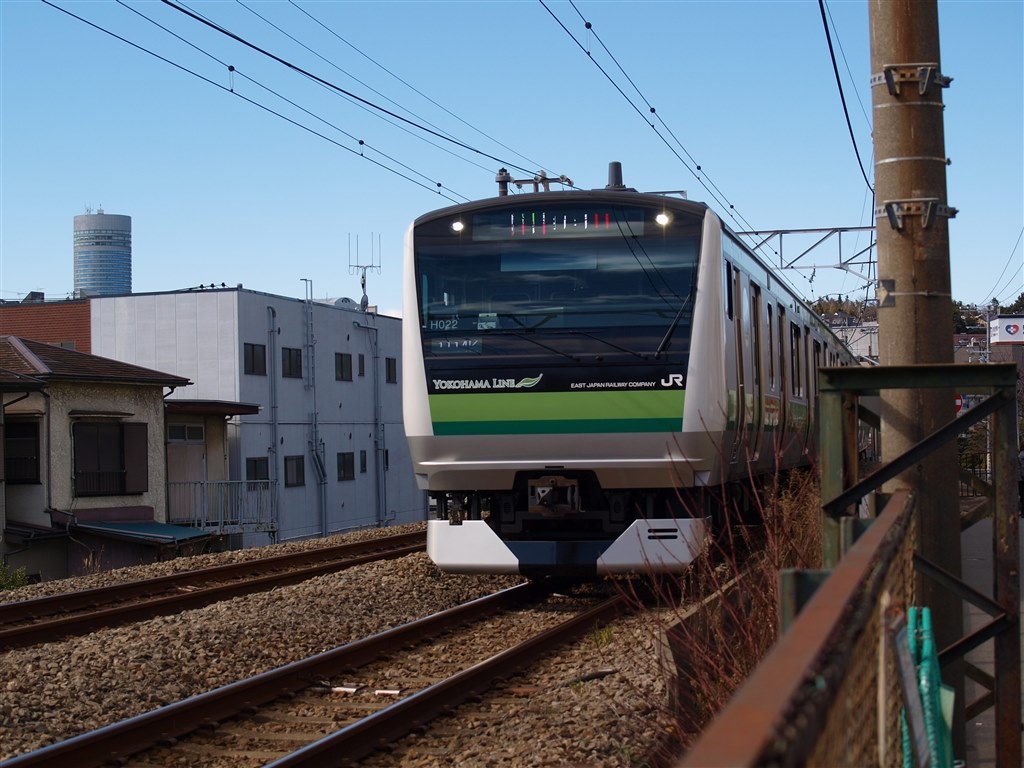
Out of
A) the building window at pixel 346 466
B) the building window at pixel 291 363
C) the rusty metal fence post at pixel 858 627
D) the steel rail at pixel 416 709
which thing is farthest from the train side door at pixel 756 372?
the building window at pixel 346 466

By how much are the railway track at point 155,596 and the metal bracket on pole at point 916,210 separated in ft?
22.4

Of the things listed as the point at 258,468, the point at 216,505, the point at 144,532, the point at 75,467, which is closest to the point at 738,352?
the point at 144,532

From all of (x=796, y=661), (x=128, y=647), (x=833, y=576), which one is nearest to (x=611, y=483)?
(x=128, y=647)

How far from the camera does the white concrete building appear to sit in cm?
3441

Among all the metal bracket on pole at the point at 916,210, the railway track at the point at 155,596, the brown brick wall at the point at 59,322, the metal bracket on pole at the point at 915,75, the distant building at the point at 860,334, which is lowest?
the railway track at the point at 155,596

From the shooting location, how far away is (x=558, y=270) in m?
9.38

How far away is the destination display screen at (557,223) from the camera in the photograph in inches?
368

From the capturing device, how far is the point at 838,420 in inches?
186

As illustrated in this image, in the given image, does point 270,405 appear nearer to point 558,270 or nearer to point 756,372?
point 756,372

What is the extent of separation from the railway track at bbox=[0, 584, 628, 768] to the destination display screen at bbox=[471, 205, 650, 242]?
294cm

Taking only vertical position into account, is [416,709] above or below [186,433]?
below

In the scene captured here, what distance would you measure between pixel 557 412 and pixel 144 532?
788 inches

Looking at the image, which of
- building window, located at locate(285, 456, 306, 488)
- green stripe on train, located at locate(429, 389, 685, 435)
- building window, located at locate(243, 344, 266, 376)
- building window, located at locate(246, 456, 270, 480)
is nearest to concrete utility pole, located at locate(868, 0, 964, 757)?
green stripe on train, located at locate(429, 389, 685, 435)

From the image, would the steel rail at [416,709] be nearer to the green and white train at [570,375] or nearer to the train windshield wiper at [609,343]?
the green and white train at [570,375]
